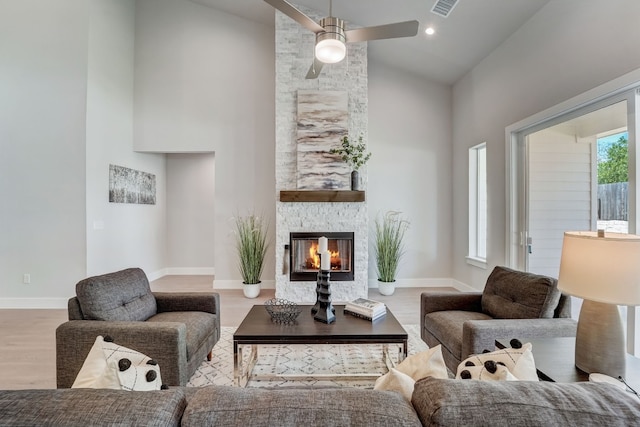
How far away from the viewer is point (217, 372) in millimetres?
2664

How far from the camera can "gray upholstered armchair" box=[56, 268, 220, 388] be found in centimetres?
204

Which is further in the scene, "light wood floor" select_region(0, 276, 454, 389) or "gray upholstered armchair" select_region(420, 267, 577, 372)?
"light wood floor" select_region(0, 276, 454, 389)

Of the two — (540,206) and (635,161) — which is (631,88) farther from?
(540,206)

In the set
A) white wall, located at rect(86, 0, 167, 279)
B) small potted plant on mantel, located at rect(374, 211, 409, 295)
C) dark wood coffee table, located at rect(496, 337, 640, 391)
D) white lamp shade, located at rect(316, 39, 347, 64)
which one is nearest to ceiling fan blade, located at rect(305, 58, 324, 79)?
white lamp shade, located at rect(316, 39, 347, 64)

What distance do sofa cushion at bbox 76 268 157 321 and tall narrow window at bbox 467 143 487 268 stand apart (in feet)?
14.3

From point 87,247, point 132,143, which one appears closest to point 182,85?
point 132,143

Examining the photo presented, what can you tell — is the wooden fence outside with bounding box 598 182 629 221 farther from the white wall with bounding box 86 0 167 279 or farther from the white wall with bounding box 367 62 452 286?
the white wall with bounding box 86 0 167 279

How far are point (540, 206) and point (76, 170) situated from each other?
5902 millimetres

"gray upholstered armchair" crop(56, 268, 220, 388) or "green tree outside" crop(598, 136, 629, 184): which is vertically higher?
"green tree outside" crop(598, 136, 629, 184)

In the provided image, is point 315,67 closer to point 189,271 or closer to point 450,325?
point 450,325

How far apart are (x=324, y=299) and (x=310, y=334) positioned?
33cm

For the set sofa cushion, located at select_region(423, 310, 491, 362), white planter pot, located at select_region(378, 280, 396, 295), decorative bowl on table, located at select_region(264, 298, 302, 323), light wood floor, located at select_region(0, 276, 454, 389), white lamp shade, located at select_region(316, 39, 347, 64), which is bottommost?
light wood floor, located at select_region(0, 276, 454, 389)

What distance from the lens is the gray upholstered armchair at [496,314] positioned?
209 cm

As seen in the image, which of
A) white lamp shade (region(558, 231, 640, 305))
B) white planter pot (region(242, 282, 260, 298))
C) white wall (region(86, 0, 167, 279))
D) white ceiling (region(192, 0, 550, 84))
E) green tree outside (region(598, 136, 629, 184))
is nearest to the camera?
white lamp shade (region(558, 231, 640, 305))
